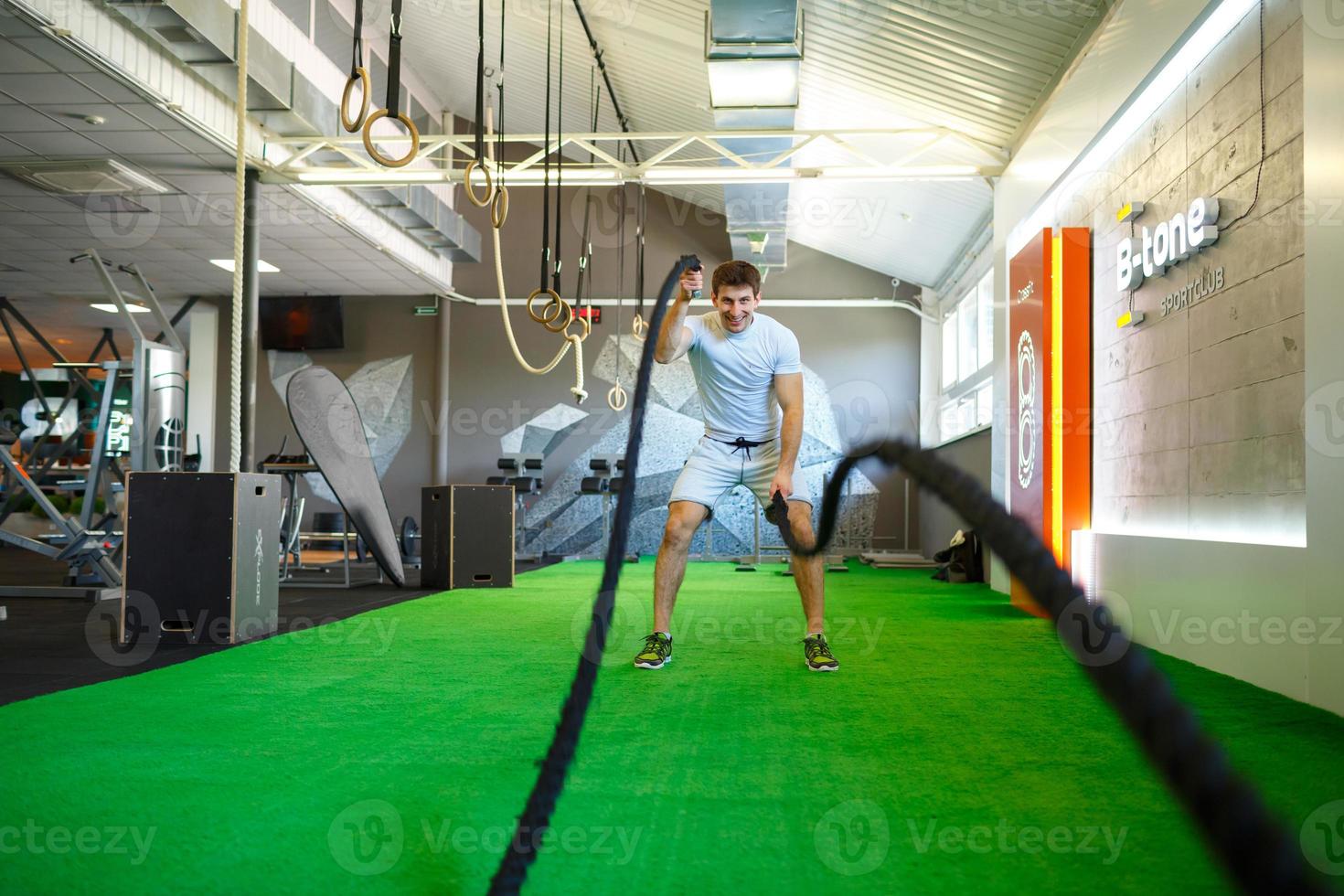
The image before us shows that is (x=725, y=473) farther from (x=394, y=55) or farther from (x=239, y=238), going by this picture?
(x=239, y=238)

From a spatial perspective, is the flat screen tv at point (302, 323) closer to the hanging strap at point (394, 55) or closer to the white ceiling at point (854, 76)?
the white ceiling at point (854, 76)

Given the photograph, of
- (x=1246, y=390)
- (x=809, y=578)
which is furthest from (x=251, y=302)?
(x=1246, y=390)

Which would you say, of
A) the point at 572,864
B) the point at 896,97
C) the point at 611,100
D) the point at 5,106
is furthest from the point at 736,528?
the point at 572,864

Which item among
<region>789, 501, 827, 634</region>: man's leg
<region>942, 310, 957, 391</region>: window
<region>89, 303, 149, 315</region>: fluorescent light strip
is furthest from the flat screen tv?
<region>789, 501, 827, 634</region>: man's leg

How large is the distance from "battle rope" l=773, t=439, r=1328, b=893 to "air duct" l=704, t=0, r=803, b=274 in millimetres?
5234

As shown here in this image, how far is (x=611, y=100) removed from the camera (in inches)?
388

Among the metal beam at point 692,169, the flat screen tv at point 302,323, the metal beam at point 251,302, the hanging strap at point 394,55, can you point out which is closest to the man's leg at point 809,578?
the hanging strap at point 394,55

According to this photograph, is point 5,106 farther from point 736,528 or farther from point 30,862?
point 736,528

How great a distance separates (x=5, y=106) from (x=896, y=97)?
6209mm

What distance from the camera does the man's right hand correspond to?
311 centimetres

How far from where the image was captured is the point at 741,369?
362cm

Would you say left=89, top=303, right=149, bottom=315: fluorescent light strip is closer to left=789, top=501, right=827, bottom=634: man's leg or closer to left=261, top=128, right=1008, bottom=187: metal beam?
left=261, top=128, right=1008, bottom=187: metal beam

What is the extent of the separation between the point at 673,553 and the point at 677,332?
0.82 m

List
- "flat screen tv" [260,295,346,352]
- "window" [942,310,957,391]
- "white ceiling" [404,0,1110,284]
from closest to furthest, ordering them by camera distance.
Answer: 1. "white ceiling" [404,0,1110,284]
2. "window" [942,310,957,391]
3. "flat screen tv" [260,295,346,352]
